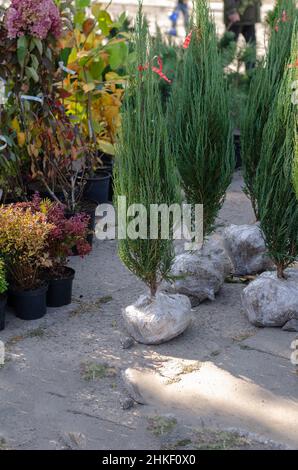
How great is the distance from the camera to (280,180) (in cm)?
447

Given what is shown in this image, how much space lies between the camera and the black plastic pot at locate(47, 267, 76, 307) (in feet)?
16.4

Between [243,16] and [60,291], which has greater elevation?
[243,16]

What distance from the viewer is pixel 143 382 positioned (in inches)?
161

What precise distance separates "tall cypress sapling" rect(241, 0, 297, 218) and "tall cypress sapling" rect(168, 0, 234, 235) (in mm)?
362

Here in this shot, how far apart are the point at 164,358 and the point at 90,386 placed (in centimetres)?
47

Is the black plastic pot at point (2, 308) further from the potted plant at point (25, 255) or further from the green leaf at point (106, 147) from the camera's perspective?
the green leaf at point (106, 147)

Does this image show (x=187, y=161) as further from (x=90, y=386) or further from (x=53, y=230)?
(x=90, y=386)

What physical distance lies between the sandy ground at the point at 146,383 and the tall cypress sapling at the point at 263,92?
3.03ft

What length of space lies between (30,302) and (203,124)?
4.72 feet

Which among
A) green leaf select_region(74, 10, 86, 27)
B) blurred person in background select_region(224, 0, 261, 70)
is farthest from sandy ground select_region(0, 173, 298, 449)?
blurred person in background select_region(224, 0, 261, 70)

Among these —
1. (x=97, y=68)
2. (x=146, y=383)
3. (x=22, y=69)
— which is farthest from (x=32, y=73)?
(x=146, y=383)

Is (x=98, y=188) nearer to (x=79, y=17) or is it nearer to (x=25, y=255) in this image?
(x=79, y=17)

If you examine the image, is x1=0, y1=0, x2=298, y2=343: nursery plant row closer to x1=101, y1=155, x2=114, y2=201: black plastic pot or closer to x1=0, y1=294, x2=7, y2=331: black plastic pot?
x1=0, y1=294, x2=7, y2=331: black plastic pot
